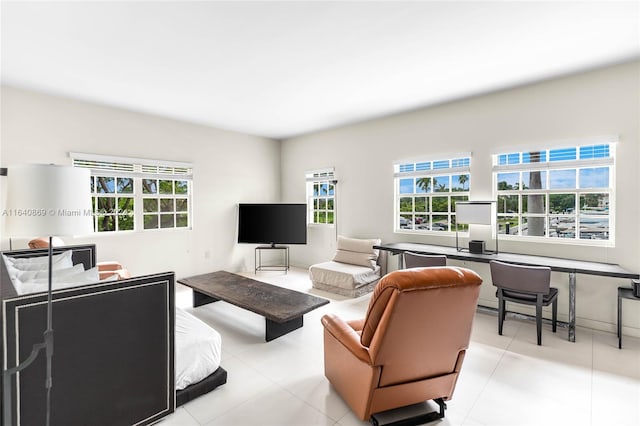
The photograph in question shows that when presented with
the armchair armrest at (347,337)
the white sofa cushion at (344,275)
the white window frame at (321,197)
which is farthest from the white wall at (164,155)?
the armchair armrest at (347,337)

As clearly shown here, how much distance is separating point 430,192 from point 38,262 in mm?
4885

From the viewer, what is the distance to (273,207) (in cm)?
599

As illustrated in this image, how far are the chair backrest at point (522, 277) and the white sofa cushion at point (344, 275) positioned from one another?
1.89 m

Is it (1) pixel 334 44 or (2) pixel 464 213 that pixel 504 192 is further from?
(1) pixel 334 44

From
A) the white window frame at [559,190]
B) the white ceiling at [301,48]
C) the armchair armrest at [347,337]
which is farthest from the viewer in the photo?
the white window frame at [559,190]

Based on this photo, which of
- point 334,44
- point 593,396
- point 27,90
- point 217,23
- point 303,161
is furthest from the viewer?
point 303,161

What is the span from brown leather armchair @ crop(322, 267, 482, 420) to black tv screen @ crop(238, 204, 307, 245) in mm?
3967

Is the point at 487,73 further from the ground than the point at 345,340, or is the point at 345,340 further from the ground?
the point at 487,73

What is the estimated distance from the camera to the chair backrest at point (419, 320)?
1622 millimetres

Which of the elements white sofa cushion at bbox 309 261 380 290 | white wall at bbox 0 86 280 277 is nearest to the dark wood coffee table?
white sofa cushion at bbox 309 261 380 290

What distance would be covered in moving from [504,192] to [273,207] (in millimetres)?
3869

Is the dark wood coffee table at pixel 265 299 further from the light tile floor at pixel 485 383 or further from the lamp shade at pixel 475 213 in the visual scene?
the lamp shade at pixel 475 213

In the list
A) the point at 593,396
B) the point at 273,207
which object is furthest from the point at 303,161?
the point at 593,396

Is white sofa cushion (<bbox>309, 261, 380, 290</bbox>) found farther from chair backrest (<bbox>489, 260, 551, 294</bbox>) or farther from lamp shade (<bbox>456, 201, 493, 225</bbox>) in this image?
chair backrest (<bbox>489, 260, 551, 294</bbox>)
